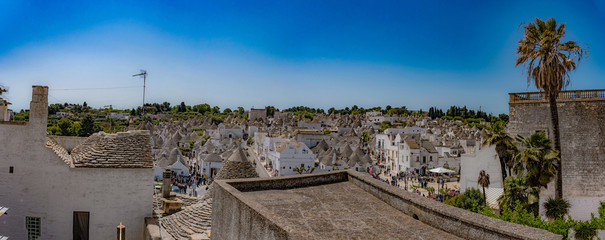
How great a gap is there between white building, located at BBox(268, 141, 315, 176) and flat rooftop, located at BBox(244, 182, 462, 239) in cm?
4713

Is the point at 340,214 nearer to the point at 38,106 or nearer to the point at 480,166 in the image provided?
the point at 38,106

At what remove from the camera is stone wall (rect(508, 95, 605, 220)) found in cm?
2247

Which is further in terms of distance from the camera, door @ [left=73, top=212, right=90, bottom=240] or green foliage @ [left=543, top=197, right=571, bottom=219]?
green foliage @ [left=543, top=197, right=571, bottom=219]

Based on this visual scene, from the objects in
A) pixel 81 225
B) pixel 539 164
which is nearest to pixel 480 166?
pixel 539 164

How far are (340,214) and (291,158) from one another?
48968 millimetres

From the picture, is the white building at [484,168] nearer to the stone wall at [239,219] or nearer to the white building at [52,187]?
the white building at [52,187]

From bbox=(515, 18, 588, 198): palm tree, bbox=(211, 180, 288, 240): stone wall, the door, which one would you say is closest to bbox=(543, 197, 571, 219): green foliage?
bbox=(515, 18, 588, 198): palm tree

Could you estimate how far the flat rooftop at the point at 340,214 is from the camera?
467 cm

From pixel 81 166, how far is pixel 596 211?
25766mm

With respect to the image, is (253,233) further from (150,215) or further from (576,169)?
(576,169)

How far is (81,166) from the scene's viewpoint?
1235cm

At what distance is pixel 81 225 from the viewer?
12.8m

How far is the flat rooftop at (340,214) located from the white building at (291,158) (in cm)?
4713

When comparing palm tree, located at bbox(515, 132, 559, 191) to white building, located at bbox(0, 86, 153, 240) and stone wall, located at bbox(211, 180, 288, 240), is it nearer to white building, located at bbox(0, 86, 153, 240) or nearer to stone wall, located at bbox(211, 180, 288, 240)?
white building, located at bbox(0, 86, 153, 240)
